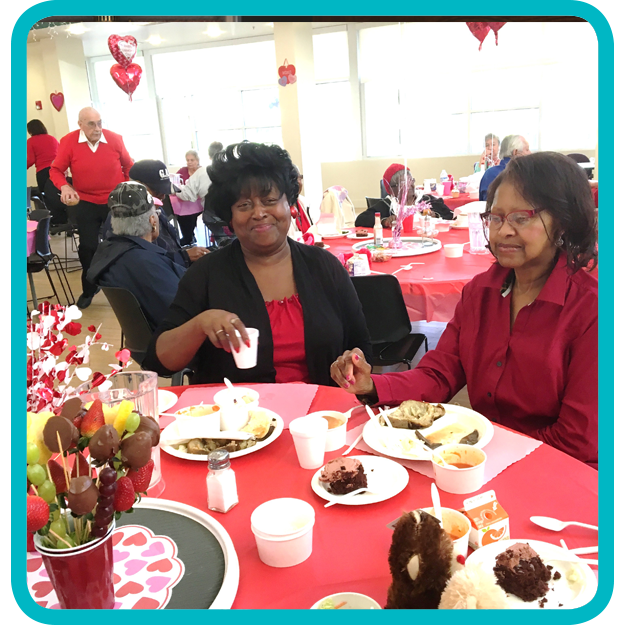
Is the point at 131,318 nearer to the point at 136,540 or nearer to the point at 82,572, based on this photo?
the point at 136,540

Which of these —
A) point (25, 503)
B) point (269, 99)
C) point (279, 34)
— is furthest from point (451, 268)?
point (269, 99)

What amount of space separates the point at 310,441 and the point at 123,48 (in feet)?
22.5

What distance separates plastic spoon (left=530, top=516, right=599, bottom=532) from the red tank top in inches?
44.1

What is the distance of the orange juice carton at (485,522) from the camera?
0.88 meters

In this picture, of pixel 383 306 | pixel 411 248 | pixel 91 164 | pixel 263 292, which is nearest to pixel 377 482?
pixel 263 292

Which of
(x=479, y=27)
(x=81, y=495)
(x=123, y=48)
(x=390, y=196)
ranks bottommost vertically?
(x=81, y=495)

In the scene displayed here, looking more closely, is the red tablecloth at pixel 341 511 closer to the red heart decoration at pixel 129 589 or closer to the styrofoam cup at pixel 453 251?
the red heart decoration at pixel 129 589

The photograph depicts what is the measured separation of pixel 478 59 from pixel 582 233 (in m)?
10.3

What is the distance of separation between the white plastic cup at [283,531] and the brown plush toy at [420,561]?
20 cm

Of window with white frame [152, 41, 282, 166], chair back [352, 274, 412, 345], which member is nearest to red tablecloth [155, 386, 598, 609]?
chair back [352, 274, 412, 345]

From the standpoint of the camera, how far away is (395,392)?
4.82 ft

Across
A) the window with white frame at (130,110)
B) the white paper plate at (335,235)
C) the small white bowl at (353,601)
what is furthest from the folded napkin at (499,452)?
the window with white frame at (130,110)

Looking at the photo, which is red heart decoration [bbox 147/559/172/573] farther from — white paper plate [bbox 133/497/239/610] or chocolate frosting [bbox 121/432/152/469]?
chocolate frosting [bbox 121/432/152/469]

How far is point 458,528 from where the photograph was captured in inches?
34.1
